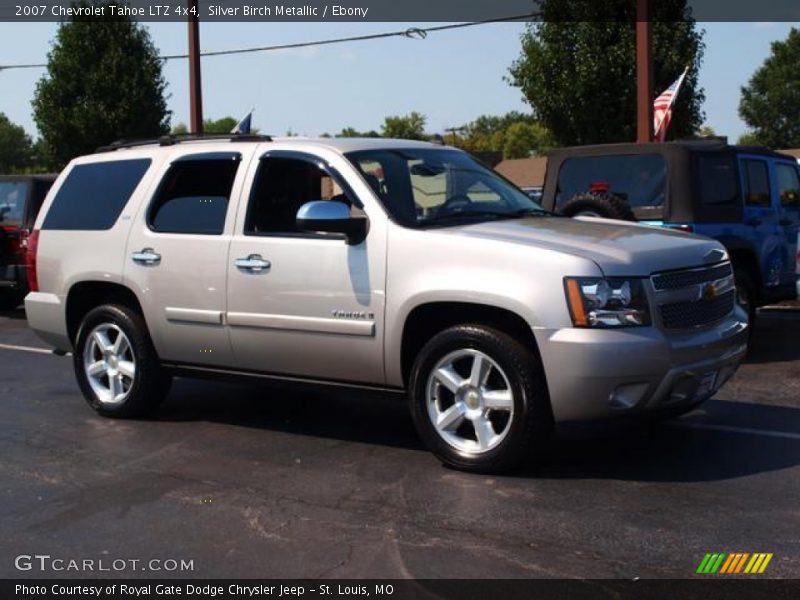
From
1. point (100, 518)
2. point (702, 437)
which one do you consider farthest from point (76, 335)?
point (702, 437)

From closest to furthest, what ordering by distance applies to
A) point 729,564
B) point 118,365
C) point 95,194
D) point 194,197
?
1. point 729,564
2. point 194,197
3. point 118,365
4. point 95,194

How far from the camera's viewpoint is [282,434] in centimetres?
664

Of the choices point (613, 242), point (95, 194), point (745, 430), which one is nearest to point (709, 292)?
point (613, 242)

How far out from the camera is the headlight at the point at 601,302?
201 inches

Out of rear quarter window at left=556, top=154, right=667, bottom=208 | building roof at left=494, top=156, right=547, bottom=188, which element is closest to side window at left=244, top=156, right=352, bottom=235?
rear quarter window at left=556, top=154, right=667, bottom=208

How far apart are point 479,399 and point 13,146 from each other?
12288 centimetres

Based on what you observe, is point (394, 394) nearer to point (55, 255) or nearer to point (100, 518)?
point (100, 518)

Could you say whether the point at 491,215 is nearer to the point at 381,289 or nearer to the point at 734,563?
the point at 381,289

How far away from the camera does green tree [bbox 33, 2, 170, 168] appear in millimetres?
22781

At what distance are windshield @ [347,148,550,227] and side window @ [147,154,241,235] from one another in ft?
3.08

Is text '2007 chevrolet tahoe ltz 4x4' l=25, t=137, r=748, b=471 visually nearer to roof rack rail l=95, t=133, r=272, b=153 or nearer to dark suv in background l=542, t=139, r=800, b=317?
roof rack rail l=95, t=133, r=272, b=153

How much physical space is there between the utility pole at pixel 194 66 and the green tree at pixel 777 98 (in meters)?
71.6

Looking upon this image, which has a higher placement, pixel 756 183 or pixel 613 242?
pixel 756 183

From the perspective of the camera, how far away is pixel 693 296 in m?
5.44
